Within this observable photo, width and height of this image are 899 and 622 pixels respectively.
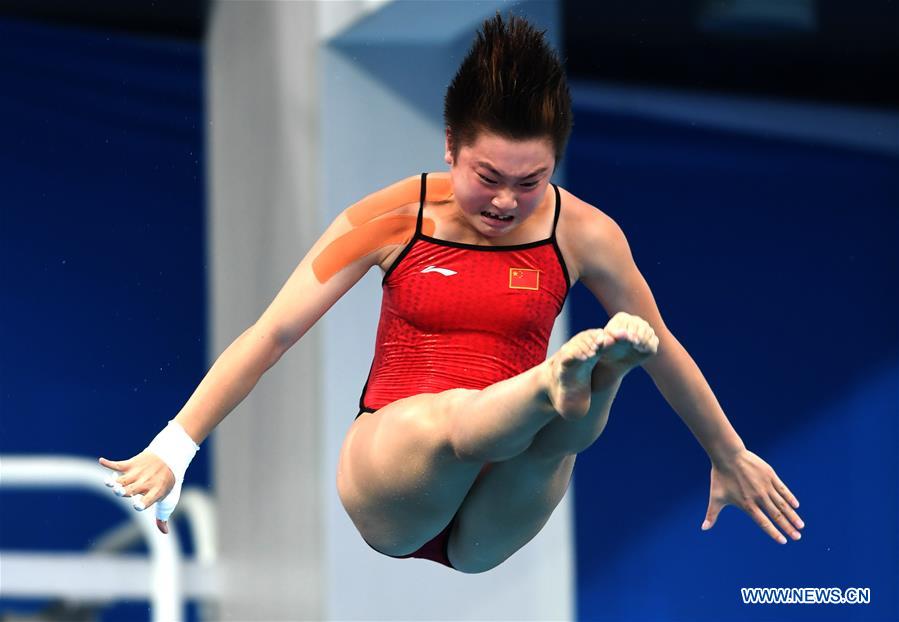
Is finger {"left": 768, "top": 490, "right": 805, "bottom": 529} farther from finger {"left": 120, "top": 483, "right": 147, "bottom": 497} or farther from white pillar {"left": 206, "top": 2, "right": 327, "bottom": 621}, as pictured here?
white pillar {"left": 206, "top": 2, "right": 327, "bottom": 621}

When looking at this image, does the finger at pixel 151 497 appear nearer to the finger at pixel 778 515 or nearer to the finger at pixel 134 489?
the finger at pixel 134 489

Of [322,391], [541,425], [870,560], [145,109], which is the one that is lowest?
[870,560]

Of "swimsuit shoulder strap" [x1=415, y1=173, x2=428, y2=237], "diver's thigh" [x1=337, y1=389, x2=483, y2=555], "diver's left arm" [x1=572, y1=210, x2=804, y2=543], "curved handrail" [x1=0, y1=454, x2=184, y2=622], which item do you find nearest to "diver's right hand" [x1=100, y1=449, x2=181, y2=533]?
"diver's thigh" [x1=337, y1=389, x2=483, y2=555]

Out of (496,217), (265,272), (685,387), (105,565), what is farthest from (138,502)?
(105,565)

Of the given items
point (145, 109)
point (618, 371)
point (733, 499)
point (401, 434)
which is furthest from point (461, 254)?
point (145, 109)

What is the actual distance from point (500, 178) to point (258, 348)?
0.56 metres

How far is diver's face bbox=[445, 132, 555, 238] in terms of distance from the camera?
8.09 feet

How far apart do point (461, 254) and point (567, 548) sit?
76.4 inches

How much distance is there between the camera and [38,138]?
5594 millimetres

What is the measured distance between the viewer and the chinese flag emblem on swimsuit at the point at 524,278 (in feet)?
8.75

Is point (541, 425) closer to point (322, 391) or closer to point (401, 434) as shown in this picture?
point (401, 434)

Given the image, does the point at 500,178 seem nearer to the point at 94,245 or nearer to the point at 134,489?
the point at 134,489

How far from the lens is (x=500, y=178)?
2.50 meters

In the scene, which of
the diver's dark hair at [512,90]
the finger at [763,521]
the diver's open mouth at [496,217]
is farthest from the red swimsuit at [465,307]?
the finger at [763,521]
